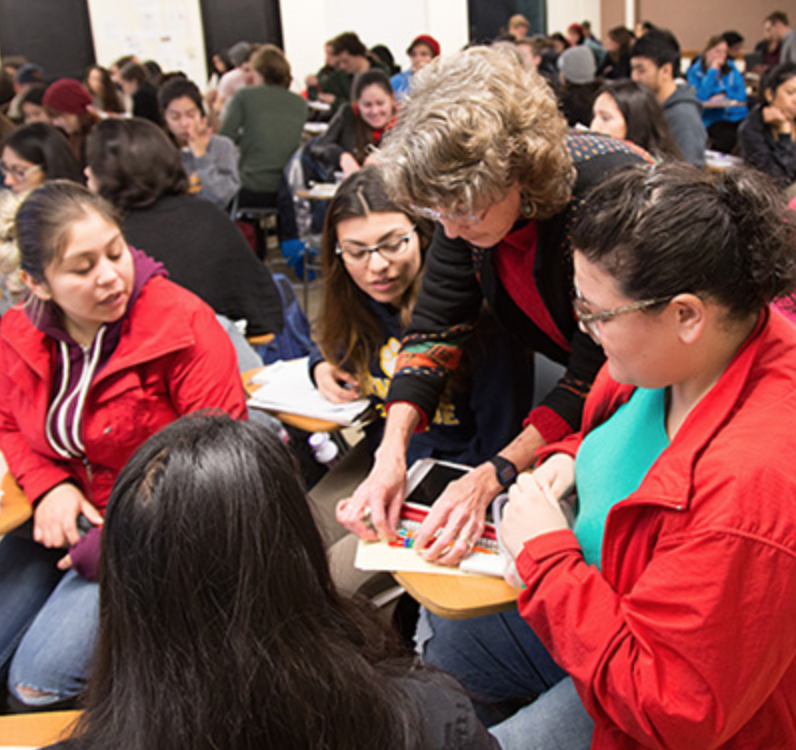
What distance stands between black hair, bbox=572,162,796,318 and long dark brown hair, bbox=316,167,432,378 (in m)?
1.04

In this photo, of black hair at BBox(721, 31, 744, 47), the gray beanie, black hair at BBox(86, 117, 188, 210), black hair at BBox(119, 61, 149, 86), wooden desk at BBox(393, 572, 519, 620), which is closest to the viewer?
wooden desk at BBox(393, 572, 519, 620)

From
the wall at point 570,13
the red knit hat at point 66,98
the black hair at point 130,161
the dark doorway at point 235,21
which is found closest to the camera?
the black hair at point 130,161

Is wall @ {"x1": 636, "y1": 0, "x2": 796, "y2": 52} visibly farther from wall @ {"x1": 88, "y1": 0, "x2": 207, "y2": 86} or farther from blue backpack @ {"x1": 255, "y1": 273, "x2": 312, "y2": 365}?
blue backpack @ {"x1": 255, "y1": 273, "x2": 312, "y2": 365}

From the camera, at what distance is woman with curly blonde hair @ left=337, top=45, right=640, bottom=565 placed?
136 centimetres

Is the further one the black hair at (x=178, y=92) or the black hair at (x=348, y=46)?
the black hair at (x=348, y=46)

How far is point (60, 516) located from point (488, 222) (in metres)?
1.16

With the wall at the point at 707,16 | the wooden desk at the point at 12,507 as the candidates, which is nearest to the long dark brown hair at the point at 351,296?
the wooden desk at the point at 12,507

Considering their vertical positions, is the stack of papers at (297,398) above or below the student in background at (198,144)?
below

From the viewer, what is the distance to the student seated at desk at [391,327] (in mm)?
1968

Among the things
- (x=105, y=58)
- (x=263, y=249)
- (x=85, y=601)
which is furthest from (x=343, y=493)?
(x=105, y=58)

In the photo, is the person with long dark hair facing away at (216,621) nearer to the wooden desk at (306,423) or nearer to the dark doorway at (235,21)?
the wooden desk at (306,423)

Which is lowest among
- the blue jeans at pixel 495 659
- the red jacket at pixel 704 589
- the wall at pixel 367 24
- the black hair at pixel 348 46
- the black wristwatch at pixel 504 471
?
the blue jeans at pixel 495 659

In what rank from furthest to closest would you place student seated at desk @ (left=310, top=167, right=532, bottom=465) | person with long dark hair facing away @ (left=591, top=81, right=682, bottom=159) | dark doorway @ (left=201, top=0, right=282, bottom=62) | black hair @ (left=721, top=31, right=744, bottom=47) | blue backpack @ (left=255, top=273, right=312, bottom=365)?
dark doorway @ (left=201, top=0, right=282, bottom=62) → black hair @ (left=721, top=31, right=744, bottom=47) → person with long dark hair facing away @ (left=591, top=81, right=682, bottom=159) → blue backpack @ (left=255, top=273, right=312, bottom=365) → student seated at desk @ (left=310, top=167, right=532, bottom=465)

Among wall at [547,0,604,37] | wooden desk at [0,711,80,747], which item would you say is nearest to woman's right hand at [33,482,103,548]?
wooden desk at [0,711,80,747]
